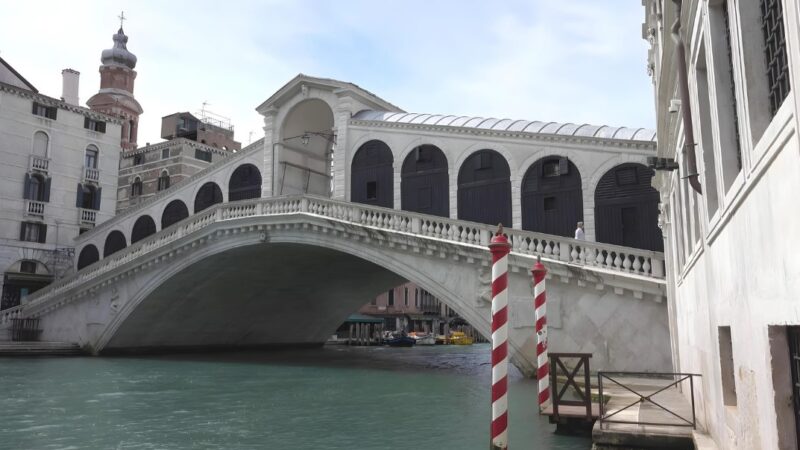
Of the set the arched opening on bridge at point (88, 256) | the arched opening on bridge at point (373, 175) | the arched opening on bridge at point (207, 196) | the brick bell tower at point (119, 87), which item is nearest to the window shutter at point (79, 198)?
the arched opening on bridge at point (88, 256)

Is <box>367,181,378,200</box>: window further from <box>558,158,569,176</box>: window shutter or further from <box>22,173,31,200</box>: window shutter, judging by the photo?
<box>22,173,31,200</box>: window shutter

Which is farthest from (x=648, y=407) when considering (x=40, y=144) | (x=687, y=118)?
(x=40, y=144)

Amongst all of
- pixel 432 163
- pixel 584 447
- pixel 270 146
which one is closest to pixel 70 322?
pixel 270 146

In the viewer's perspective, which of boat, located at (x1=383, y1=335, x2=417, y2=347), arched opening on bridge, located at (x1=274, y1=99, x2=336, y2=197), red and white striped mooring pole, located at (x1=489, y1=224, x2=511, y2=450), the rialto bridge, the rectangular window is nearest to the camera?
the rectangular window

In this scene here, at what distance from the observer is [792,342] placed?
3143 mm

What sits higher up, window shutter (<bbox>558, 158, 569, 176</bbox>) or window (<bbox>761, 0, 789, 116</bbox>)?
window shutter (<bbox>558, 158, 569, 176</bbox>)

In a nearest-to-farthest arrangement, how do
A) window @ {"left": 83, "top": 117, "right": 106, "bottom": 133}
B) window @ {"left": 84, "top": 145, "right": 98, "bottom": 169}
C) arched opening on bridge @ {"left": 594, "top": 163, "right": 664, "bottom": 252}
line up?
arched opening on bridge @ {"left": 594, "top": 163, "right": 664, "bottom": 252} < window @ {"left": 83, "top": 117, "right": 106, "bottom": 133} < window @ {"left": 84, "top": 145, "right": 98, "bottom": 169}

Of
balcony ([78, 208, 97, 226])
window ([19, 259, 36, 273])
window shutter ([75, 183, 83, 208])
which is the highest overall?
window shutter ([75, 183, 83, 208])

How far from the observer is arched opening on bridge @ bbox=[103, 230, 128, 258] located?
1109 inches

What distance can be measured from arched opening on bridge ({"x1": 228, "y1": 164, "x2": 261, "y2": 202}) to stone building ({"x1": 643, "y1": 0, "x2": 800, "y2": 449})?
19.3 m

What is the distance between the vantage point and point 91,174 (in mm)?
30312

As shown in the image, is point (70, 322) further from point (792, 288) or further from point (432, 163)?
point (792, 288)

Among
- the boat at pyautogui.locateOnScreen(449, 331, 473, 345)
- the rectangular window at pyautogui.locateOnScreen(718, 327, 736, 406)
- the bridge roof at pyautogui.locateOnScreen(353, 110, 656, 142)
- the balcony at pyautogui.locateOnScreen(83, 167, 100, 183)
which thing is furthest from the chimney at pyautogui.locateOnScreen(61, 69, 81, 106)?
the rectangular window at pyautogui.locateOnScreen(718, 327, 736, 406)

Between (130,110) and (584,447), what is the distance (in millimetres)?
45445
